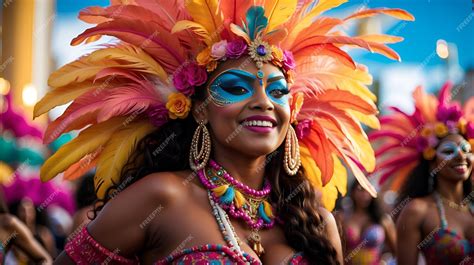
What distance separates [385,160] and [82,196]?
9.16ft

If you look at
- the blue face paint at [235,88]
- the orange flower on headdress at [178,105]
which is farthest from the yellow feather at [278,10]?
the orange flower on headdress at [178,105]

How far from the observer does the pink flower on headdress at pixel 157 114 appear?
3580mm

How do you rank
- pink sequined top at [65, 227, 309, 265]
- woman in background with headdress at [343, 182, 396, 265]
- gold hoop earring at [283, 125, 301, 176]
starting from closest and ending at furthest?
pink sequined top at [65, 227, 309, 265] < gold hoop earring at [283, 125, 301, 176] < woman in background with headdress at [343, 182, 396, 265]

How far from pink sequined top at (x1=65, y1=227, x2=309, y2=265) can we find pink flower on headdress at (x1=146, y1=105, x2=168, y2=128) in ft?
2.01

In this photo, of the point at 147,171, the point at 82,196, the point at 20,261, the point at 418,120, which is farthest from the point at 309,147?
the point at 82,196

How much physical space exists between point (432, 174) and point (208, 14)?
3.33 meters

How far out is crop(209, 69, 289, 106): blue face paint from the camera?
339 cm

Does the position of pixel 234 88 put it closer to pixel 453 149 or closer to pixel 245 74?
pixel 245 74

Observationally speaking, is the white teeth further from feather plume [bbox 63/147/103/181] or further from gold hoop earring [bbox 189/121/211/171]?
feather plume [bbox 63/147/103/181]

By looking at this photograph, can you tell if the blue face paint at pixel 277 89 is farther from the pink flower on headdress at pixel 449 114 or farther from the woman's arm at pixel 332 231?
the pink flower on headdress at pixel 449 114

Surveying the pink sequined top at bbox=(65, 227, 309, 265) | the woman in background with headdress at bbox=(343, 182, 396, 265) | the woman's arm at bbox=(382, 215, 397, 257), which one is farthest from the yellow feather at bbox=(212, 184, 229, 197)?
the woman's arm at bbox=(382, 215, 397, 257)

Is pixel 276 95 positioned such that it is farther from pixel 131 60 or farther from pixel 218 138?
pixel 131 60

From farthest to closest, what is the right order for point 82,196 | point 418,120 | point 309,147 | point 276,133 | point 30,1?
point 30,1, point 82,196, point 418,120, point 309,147, point 276,133

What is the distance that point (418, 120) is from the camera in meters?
6.21
